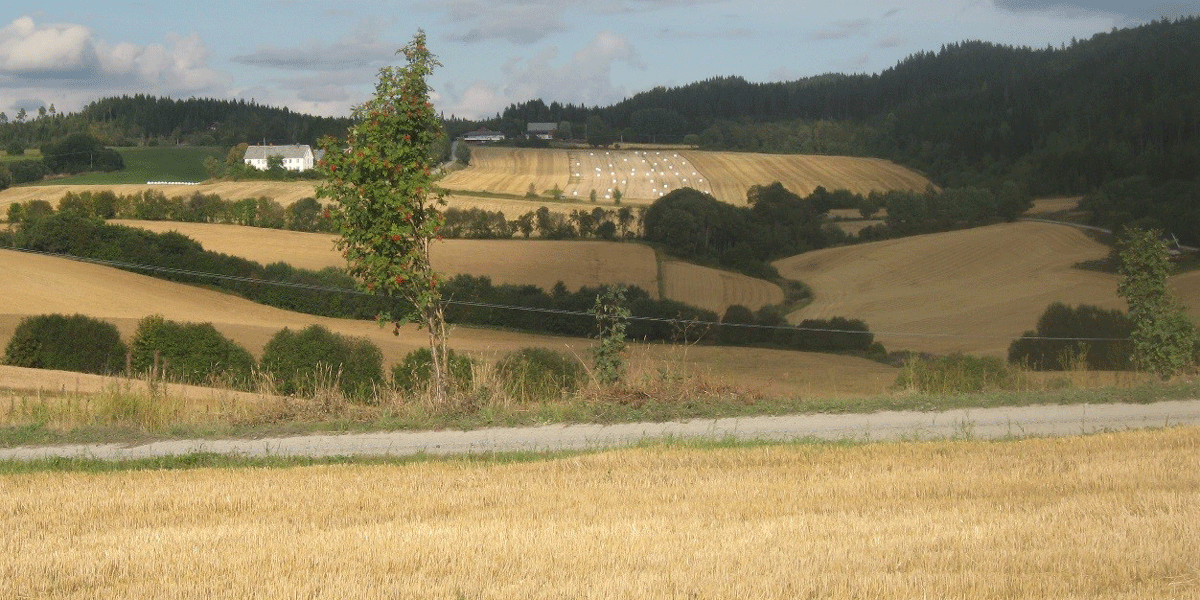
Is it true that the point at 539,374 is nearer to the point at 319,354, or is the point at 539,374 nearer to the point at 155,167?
the point at 319,354

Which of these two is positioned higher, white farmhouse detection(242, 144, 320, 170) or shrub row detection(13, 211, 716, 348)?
white farmhouse detection(242, 144, 320, 170)

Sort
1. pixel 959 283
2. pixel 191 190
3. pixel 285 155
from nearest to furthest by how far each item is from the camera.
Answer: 1. pixel 959 283
2. pixel 191 190
3. pixel 285 155

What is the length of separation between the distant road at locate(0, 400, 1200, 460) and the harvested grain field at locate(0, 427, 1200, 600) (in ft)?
4.68

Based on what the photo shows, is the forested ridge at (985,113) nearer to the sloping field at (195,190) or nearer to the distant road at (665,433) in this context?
the sloping field at (195,190)

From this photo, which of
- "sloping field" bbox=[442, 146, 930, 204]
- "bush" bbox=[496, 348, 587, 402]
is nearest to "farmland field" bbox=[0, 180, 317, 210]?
"sloping field" bbox=[442, 146, 930, 204]

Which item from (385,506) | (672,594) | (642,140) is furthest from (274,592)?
(642,140)

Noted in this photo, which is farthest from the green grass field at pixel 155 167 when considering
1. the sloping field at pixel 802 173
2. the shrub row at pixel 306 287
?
the sloping field at pixel 802 173

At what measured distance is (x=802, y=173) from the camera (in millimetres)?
68375

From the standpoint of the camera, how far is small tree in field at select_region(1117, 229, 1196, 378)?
23234mm

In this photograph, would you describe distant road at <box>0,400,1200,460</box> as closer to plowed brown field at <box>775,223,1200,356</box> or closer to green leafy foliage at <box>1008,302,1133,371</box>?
green leafy foliage at <box>1008,302,1133,371</box>

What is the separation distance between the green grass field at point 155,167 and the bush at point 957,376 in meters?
64.2

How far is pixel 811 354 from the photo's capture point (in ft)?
136

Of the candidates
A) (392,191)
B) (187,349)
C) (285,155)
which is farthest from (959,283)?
(285,155)

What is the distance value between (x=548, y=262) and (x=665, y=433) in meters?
38.2
